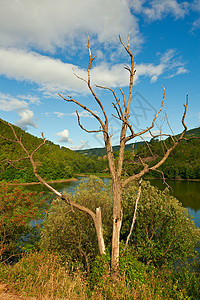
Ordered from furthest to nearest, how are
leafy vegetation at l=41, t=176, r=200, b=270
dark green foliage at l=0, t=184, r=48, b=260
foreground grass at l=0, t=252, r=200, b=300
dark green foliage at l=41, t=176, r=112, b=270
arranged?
1. dark green foliage at l=0, t=184, r=48, b=260
2. leafy vegetation at l=41, t=176, r=200, b=270
3. dark green foliage at l=41, t=176, r=112, b=270
4. foreground grass at l=0, t=252, r=200, b=300

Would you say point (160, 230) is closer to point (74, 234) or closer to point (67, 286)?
point (74, 234)

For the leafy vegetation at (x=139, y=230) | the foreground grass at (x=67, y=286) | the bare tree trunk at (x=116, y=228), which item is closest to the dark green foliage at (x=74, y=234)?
the leafy vegetation at (x=139, y=230)

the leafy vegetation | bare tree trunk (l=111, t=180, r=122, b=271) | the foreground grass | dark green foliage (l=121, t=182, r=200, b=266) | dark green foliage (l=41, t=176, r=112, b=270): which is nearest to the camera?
the foreground grass

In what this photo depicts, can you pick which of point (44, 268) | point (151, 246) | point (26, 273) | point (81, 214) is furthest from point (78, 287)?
point (151, 246)

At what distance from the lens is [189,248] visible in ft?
42.2

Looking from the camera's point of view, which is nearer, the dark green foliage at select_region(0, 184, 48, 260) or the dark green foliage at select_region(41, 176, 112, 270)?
the dark green foliage at select_region(41, 176, 112, 270)

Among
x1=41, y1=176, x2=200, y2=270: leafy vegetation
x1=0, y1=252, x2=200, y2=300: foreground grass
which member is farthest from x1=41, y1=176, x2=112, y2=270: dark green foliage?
x1=0, y1=252, x2=200, y2=300: foreground grass

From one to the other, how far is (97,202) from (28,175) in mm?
64286

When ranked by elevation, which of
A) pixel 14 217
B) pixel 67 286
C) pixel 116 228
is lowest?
pixel 67 286

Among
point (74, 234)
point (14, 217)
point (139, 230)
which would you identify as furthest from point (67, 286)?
point (14, 217)

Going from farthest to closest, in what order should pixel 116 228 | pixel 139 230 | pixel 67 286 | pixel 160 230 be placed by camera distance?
pixel 160 230
pixel 139 230
pixel 116 228
pixel 67 286

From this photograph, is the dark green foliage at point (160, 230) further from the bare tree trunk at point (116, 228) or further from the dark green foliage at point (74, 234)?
the bare tree trunk at point (116, 228)

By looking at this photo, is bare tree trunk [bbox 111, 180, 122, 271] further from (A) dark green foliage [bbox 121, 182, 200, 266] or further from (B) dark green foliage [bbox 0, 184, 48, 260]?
(B) dark green foliage [bbox 0, 184, 48, 260]

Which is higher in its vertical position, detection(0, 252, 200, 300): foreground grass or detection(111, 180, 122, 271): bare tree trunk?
detection(111, 180, 122, 271): bare tree trunk
